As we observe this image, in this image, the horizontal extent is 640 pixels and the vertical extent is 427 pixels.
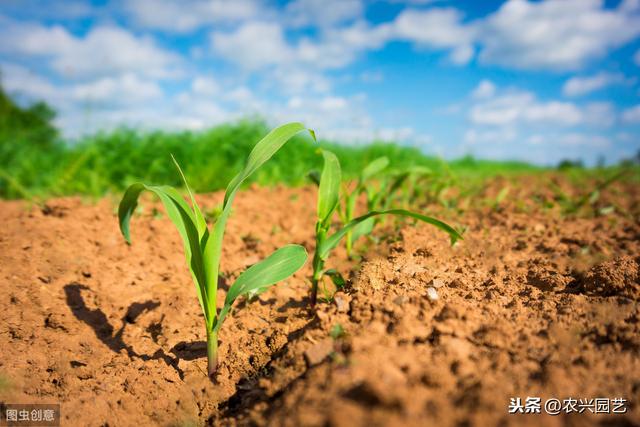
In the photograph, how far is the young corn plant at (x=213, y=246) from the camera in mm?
1403

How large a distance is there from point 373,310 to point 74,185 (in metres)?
4.18

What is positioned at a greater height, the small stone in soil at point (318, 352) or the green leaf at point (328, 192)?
the green leaf at point (328, 192)

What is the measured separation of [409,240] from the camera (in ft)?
7.68

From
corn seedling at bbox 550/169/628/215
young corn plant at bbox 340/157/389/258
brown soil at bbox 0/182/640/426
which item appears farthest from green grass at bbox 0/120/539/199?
brown soil at bbox 0/182/640/426

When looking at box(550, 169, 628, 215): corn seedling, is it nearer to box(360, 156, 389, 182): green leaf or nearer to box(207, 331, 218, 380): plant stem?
box(360, 156, 389, 182): green leaf

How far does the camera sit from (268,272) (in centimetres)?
153

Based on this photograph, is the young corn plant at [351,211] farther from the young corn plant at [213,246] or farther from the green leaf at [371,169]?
the young corn plant at [213,246]

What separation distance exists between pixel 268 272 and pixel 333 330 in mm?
360

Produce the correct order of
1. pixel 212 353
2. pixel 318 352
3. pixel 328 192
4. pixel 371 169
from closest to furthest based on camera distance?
pixel 318 352 → pixel 212 353 → pixel 328 192 → pixel 371 169

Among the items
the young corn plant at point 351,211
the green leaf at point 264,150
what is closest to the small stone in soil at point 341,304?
the green leaf at point 264,150

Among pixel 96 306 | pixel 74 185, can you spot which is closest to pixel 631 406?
pixel 96 306

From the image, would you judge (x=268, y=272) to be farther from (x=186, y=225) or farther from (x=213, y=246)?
(x=186, y=225)

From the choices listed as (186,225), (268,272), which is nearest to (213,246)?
(186,225)

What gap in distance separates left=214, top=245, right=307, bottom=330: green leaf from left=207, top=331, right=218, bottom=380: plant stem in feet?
0.17
